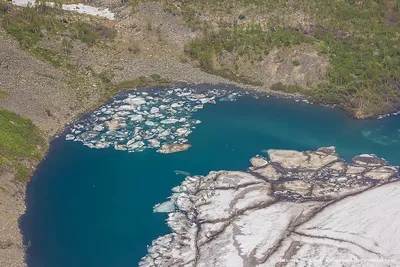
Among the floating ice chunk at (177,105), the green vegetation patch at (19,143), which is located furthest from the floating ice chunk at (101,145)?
the floating ice chunk at (177,105)

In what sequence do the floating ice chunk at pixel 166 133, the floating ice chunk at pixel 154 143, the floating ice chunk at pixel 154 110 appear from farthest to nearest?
the floating ice chunk at pixel 154 110 → the floating ice chunk at pixel 166 133 → the floating ice chunk at pixel 154 143

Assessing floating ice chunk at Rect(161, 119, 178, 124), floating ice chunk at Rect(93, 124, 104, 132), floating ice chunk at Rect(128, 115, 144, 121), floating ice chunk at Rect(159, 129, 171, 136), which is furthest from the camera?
floating ice chunk at Rect(128, 115, 144, 121)

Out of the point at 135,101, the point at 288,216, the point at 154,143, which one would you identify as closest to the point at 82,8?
the point at 135,101

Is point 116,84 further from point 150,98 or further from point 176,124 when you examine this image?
point 176,124

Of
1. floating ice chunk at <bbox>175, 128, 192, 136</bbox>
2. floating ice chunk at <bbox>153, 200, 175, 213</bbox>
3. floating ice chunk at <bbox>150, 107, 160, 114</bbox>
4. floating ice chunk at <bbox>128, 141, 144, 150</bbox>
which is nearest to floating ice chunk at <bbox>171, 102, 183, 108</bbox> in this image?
floating ice chunk at <bbox>150, 107, 160, 114</bbox>

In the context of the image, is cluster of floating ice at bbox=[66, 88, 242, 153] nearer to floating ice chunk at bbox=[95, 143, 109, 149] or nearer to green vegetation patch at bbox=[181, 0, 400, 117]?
floating ice chunk at bbox=[95, 143, 109, 149]

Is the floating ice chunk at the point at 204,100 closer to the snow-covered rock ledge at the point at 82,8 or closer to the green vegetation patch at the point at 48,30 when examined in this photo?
the green vegetation patch at the point at 48,30

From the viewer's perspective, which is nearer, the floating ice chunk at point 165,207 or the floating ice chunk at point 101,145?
the floating ice chunk at point 165,207
